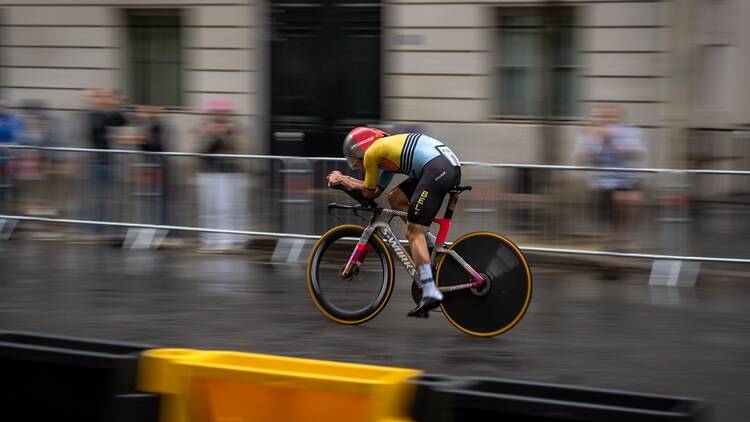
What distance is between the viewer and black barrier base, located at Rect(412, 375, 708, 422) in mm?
4188

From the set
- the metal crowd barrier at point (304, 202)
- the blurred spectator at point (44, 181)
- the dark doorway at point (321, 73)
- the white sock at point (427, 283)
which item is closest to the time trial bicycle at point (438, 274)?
the white sock at point (427, 283)

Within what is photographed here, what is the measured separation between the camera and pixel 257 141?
17.5 meters

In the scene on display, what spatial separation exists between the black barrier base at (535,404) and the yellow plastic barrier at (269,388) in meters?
0.13

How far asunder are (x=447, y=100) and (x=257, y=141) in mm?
3123

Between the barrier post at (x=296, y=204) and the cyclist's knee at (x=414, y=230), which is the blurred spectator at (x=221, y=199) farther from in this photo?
the cyclist's knee at (x=414, y=230)

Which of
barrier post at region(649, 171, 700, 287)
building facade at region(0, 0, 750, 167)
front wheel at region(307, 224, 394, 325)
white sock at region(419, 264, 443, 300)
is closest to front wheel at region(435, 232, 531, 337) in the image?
white sock at region(419, 264, 443, 300)

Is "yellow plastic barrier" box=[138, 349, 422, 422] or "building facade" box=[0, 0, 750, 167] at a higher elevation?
"building facade" box=[0, 0, 750, 167]

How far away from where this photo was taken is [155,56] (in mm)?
18625

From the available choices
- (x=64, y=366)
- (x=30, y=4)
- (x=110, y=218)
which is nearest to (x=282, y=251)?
(x=110, y=218)

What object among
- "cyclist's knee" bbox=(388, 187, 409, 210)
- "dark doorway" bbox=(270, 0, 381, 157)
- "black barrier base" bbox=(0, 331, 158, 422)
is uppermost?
"dark doorway" bbox=(270, 0, 381, 157)

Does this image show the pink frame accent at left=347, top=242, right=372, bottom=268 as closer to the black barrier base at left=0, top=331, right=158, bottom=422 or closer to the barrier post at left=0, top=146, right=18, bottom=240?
the black barrier base at left=0, top=331, right=158, bottom=422

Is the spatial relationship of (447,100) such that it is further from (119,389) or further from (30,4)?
(119,389)

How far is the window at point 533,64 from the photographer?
53.0 ft

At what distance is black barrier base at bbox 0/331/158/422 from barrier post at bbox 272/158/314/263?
631cm
